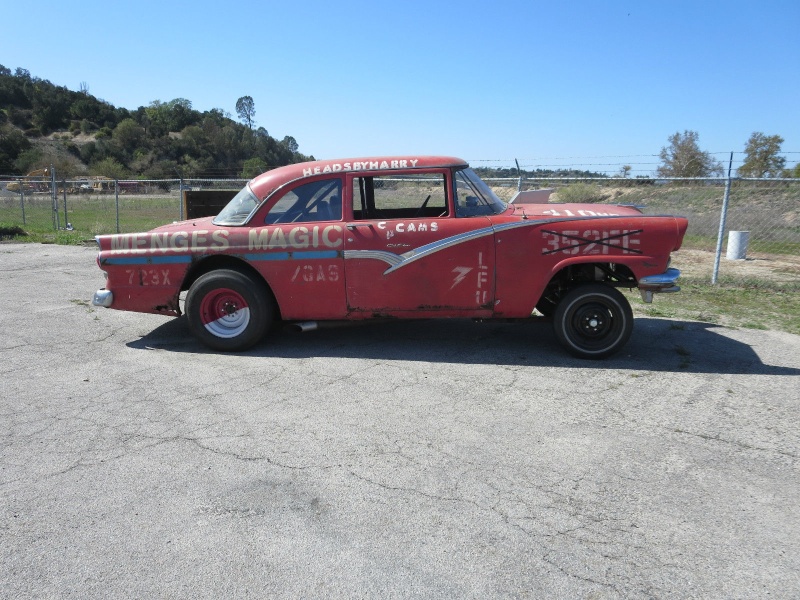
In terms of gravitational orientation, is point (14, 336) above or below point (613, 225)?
below

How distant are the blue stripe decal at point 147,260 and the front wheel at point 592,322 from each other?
3663mm

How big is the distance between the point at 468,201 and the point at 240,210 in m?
2.26

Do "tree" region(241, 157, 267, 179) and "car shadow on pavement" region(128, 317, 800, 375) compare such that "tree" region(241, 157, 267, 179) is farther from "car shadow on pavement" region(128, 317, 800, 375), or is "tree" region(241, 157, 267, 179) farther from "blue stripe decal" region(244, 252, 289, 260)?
"blue stripe decal" region(244, 252, 289, 260)

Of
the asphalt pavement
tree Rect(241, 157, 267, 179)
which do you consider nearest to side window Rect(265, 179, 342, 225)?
the asphalt pavement

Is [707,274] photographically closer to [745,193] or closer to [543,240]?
[543,240]

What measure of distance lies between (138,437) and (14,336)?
A: 339 centimetres

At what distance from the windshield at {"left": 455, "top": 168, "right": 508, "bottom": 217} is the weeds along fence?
2.92 metres

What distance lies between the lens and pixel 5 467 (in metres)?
3.42

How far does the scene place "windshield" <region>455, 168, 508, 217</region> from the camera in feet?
18.0

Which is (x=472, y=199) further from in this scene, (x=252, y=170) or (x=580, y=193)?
(x=252, y=170)

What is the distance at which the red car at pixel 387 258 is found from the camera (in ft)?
17.3

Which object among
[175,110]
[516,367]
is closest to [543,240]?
[516,367]

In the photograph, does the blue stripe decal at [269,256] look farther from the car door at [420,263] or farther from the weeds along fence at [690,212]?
the weeds along fence at [690,212]

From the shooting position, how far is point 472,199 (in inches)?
219
